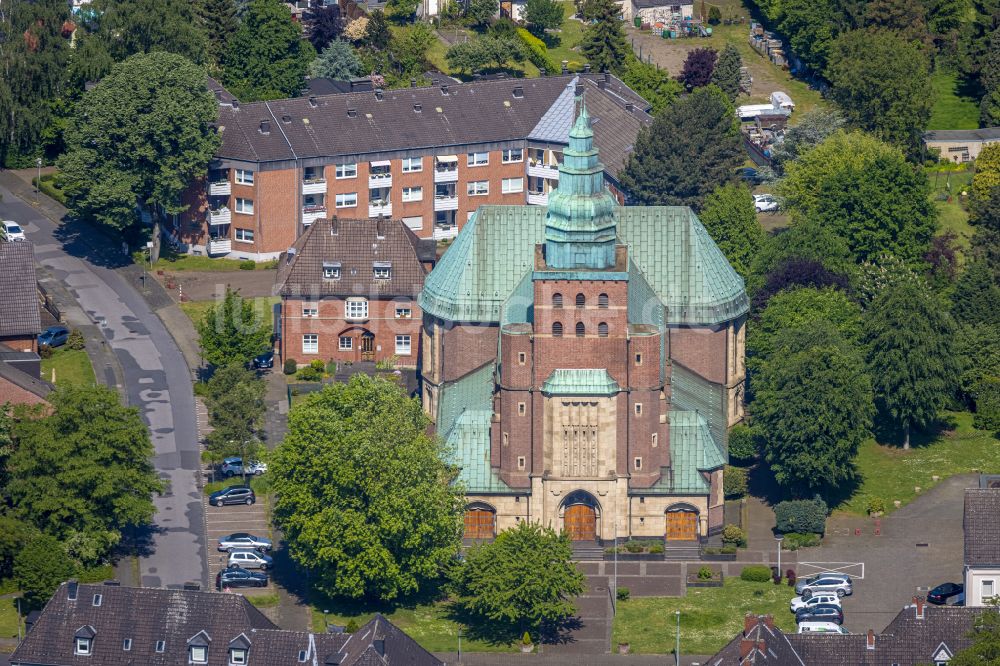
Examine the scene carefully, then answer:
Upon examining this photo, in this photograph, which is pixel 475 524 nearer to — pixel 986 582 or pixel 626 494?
pixel 626 494

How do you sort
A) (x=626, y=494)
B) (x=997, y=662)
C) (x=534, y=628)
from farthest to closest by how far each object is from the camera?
(x=626, y=494) → (x=534, y=628) → (x=997, y=662)

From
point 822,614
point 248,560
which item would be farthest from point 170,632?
point 822,614

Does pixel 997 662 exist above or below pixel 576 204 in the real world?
below

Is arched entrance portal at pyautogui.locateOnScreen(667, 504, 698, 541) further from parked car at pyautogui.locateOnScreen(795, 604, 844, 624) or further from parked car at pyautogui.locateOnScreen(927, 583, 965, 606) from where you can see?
parked car at pyautogui.locateOnScreen(927, 583, 965, 606)

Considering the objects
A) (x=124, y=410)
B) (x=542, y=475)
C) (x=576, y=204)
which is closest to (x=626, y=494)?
(x=542, y=475)

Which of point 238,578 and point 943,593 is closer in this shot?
point 943,593

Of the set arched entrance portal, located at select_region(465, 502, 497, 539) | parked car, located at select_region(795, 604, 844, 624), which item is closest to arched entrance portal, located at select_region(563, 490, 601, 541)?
arched entrance portal, located at select_region(465, 502, 497, 539)

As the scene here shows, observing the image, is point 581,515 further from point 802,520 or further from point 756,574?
point 802,520
